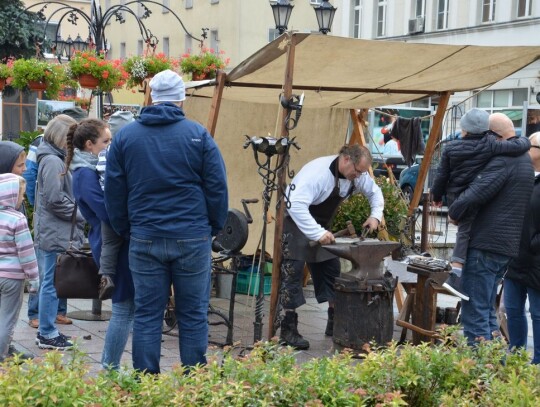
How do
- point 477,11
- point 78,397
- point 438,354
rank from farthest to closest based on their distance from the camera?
1. point 477,11
2. point 438,354
3. point 78,397

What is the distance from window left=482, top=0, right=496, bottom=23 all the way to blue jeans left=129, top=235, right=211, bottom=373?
29.2m

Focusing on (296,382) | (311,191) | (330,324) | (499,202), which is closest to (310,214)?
(311,191)

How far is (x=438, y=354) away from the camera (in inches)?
158

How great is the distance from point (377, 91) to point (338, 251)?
7.39 feet

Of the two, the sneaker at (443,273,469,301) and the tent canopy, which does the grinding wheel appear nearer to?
the tent canopy

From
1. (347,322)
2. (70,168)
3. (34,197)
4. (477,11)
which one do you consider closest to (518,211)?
(347,322)

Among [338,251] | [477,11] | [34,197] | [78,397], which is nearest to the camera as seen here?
[78,397]

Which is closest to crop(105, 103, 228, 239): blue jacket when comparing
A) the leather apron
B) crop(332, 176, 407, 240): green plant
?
the leather apron

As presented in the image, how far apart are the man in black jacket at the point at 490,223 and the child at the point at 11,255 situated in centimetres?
273

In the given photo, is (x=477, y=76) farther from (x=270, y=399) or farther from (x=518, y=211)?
(x=270, y=399)

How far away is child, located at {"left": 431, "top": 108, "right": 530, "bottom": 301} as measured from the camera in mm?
6238

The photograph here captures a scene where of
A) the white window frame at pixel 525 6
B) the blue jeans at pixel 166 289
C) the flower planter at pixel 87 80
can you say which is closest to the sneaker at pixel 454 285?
the blue jeans at pixel 166 289

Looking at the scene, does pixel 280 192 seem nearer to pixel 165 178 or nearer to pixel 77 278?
pixel 77 278

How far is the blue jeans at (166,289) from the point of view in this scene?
5.07 meters
